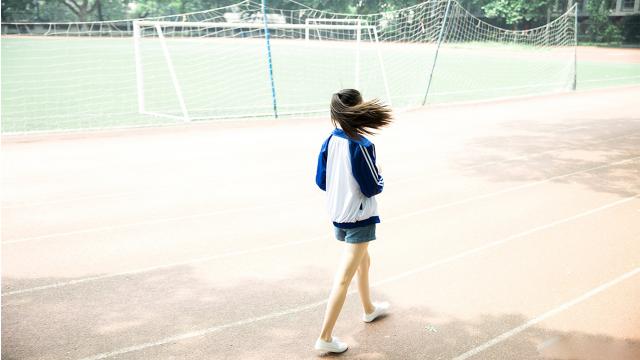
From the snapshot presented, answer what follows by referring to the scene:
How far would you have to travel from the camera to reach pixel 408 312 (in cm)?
409

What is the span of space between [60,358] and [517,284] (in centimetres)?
340

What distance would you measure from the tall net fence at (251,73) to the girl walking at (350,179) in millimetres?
7176

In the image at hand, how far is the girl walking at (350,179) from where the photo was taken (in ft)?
10.5

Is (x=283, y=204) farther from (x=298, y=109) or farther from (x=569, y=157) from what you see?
(x=298, y=109)

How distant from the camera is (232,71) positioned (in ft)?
76.7

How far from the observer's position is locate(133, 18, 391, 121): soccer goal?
1332cm

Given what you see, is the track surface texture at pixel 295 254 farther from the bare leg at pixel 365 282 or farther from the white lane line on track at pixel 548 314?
the bare leg at pixel 365 282

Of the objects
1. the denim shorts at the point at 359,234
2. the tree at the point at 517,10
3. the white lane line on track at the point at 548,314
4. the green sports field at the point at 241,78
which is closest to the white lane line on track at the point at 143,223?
the denim shorts at the point at 359,234

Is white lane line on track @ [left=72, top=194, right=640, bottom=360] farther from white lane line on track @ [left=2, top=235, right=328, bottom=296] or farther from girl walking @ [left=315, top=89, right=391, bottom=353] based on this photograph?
white lane line on track @ [left=2, top=235, right=328, bottom=296]

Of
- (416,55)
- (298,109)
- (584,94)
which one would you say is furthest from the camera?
(416,55)

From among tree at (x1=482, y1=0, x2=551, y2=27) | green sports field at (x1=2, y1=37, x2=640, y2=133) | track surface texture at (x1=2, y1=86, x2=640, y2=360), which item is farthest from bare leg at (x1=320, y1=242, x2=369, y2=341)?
tree at (x1=482, y1=0, x2=551, y2=27)

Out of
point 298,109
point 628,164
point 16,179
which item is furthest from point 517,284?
point 298,109

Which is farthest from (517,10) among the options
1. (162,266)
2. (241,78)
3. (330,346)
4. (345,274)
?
(330,346)

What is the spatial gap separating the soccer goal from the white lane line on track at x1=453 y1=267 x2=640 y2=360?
7.83 metres
